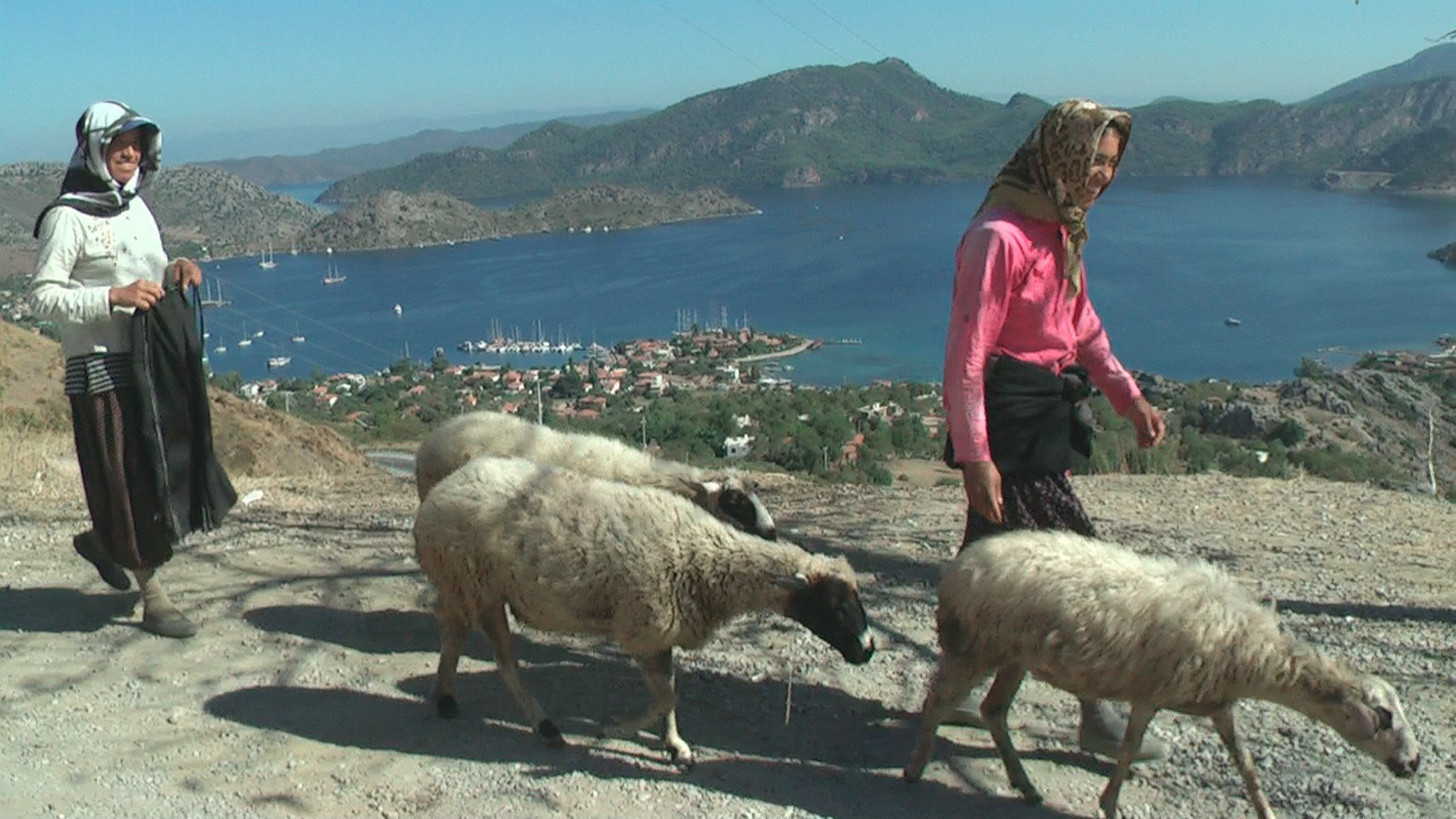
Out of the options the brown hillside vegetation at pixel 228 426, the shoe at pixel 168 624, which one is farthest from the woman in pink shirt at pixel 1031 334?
the brown hillside vegetation at pixel 228 426

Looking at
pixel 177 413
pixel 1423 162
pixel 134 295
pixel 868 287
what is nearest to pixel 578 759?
pixel 177 413

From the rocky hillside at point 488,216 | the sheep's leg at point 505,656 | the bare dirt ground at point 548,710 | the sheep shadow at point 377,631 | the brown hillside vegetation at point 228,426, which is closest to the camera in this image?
the bare dirt ground at point 548,710

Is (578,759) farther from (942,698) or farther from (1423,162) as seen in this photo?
(1423,162)

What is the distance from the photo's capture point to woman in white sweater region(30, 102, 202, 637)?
494cm

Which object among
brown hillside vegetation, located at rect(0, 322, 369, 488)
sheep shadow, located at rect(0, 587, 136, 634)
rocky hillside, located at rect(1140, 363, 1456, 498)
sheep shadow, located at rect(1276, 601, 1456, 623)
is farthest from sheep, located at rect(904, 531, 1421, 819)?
rocky hillside, located at rect(1140, 363, 1456, 498)

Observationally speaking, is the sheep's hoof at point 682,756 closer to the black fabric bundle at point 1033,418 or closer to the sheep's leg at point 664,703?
the sheep's leg at point 664,703

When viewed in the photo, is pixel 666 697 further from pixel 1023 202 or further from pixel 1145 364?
pixel 1145 364

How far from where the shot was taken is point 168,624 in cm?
551

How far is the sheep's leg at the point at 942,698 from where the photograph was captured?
163 inches

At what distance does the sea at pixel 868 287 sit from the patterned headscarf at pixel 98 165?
53.5 meters

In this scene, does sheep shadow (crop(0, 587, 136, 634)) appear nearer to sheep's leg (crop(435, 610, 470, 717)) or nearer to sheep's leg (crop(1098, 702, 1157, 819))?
sheep's leg (crop(435, 610, 470, 717))

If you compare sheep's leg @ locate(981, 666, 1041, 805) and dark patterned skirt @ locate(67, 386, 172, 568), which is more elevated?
dark patterned skirt @ locate(67, 386, 172, 568)

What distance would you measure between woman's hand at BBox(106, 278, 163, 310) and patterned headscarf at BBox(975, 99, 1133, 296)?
3.56 meters

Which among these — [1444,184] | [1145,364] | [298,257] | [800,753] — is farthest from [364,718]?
[1444,184]
